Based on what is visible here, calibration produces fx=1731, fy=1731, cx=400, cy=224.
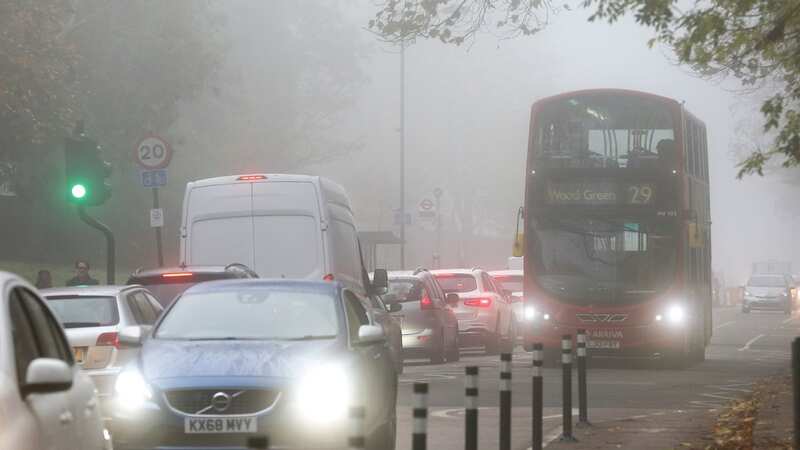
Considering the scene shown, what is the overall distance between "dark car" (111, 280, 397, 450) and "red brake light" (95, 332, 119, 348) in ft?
8.17

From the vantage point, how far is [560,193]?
28.7m

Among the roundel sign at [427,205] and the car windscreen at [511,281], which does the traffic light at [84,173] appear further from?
the roundel sign at [427,205]

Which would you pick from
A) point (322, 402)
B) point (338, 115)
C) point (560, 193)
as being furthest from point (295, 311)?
point (338, 115)

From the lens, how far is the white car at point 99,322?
15.3 meters

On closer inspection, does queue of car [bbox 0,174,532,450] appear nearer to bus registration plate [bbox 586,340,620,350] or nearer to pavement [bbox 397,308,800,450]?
pavement [bbox 397,308,800,450]

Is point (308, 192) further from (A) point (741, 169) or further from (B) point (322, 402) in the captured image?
(B) point (322, 402)

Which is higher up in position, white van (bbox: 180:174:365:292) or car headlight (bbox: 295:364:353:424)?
white van (bbox: 180:174:365:292)

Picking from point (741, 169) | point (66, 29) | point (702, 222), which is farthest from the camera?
point (66, 29)

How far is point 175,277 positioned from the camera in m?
18.5

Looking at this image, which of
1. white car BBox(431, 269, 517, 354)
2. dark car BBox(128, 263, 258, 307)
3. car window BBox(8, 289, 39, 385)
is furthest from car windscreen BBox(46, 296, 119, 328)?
white car BBox(431, 269, 517, 354)

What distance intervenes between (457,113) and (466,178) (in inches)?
147

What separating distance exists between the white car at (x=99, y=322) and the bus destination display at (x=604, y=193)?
1300 centimetres

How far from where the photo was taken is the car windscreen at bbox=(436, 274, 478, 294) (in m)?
33.6

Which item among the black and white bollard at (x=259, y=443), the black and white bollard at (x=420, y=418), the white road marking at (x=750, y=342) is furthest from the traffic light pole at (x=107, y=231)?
the white road marking at (x=750, y=342)
